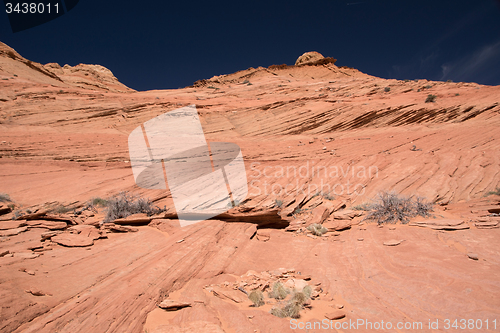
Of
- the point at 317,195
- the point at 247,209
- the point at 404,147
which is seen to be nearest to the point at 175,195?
the point at 247,209

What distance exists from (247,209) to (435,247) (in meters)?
4.37

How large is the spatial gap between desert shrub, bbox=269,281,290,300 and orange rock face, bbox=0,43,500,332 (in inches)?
3.3

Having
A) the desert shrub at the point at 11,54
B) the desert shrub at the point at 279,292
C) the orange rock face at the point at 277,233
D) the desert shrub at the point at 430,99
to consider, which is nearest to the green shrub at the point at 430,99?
the desert shrub at the point at 430,99

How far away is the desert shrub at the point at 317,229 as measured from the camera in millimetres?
6234

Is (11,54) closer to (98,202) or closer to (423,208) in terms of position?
(98,202)

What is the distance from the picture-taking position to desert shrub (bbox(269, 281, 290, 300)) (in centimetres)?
355

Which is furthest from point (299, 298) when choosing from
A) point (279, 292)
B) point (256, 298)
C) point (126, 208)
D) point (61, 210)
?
point (61, 210)

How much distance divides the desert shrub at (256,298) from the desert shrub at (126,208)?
433 cm

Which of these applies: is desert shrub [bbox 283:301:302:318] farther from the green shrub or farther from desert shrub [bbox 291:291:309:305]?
the green shrub

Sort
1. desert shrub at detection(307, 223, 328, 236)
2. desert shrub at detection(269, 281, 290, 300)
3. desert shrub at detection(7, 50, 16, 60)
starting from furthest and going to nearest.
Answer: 1. desert shrub at detection(7, 50, 16, 60)
2. desert shrub at detection(307, 223, 328, 236)
3. desert shrub at detection(269, 281, 290, 300)

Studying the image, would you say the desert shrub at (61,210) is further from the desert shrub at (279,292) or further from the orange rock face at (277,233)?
the desert shrub at (279,292)

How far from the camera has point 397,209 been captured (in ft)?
21.6

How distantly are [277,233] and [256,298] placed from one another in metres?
3.31

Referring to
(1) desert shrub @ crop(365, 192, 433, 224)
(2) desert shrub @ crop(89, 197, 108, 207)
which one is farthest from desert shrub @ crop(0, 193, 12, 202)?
(1) desert shrub @ crop(365, 192, 433, 224)
